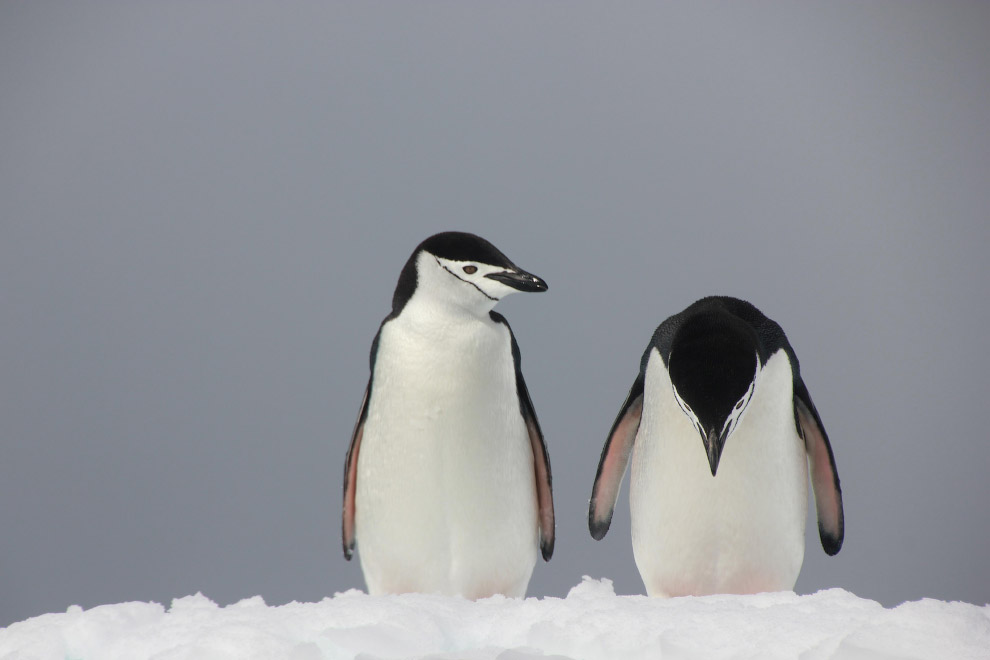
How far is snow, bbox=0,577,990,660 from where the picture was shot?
1442mm

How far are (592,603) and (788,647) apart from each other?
1.31 ft

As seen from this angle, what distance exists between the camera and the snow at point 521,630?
1.44 meters

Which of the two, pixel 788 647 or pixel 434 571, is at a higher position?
pixel 788 647

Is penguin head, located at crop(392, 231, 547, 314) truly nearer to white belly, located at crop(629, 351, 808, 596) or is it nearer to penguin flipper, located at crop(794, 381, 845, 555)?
white belly, located at crop(629, 351, 808, 596)

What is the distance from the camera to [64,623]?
5.61 ft

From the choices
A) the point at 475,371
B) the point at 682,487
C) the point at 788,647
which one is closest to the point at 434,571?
the point at 475,371

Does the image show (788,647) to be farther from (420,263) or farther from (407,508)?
(420,263)

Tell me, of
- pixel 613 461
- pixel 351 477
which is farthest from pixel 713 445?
pixel 351 477

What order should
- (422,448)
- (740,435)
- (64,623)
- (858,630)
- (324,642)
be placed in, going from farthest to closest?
(422,448)
(740,435)
(64,623)
(324,642)
(858,630)

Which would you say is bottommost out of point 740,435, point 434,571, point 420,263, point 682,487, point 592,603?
point 434,571

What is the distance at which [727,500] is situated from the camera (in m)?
2.11

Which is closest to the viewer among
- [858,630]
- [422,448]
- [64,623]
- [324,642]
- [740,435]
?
[858,630]

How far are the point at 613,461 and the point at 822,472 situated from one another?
1.67 ft

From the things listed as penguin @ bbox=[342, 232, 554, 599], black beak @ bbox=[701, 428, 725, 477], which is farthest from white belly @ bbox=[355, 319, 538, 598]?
black beak @ bbox=[701, 428, 725, 477]
